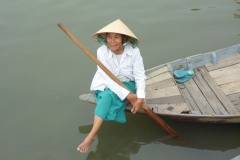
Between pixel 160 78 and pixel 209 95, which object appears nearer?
pixel 209 95

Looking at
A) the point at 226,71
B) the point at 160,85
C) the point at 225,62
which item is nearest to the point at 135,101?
the point at 160,85

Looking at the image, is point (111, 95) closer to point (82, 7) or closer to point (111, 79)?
point (111, 79)

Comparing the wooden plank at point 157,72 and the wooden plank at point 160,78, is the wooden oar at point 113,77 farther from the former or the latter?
the wooden plank at point 157,72

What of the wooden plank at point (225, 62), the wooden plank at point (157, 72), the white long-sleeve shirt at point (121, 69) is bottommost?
the wooden plank at point (225, 62)

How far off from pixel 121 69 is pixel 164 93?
712mm

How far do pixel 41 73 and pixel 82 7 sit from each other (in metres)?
2.24

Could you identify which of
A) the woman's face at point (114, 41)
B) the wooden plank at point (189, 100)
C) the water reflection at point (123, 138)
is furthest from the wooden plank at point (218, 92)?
the woman's face at point (114, 41)

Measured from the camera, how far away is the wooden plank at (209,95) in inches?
156

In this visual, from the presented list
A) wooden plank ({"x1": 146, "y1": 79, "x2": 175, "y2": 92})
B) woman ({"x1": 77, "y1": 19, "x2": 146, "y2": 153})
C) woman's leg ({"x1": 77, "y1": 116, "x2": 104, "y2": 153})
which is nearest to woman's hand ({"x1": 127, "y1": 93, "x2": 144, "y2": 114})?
woman ({"x1": 77, "y1": 19, "x2": 146, "y2": 153})

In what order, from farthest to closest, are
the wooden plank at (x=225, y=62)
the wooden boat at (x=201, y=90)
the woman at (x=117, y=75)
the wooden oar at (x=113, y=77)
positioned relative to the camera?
1. the wooden plank at (x=225, y=62)
2. the wooden boat at (x=201, y=90)
3. the woman at (x=117, y=75)
4. the wooden oar at (x=113, y=77)

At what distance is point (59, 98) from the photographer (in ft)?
16.5

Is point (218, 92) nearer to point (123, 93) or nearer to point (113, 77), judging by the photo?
point (123, 93)

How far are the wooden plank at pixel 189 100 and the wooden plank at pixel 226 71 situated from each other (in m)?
0.48

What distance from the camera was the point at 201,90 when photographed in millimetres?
4289
